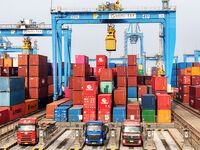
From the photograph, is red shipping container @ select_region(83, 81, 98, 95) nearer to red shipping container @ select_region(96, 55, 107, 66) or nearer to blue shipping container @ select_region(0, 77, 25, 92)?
blue shipping container @ select_region(0, 77, 25, 92)

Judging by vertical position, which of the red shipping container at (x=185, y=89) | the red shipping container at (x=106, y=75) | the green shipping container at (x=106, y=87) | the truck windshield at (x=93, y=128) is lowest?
the truck windshield at (x=93, y=128)

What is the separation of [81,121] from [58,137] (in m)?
6.97

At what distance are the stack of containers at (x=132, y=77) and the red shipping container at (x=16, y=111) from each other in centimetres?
1379

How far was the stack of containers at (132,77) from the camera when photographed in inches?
1747

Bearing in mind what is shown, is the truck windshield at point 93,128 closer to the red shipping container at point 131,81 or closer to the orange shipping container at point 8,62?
the red shipping container at point 131,81

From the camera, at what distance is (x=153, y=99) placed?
38375mm

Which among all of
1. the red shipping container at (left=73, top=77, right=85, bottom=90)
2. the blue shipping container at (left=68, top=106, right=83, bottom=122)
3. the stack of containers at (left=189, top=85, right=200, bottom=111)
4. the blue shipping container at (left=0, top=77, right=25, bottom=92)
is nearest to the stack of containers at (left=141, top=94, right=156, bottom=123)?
the blue shipping container at (left=68, top=106, right=83, bottom=122)

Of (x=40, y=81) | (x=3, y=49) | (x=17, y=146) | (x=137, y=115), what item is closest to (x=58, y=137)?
(x=17, y=146)

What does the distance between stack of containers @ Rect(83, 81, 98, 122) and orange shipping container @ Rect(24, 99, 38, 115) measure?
35.2 ft

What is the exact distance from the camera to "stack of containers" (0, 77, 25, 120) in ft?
130

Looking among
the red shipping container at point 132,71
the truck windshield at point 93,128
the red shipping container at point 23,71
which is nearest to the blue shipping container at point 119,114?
the red shipping container at point 132,71

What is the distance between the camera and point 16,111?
41562 millimetres

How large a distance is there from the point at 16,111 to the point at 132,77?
49.4ft

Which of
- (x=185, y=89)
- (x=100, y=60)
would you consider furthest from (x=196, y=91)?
(x=100, y=60)
